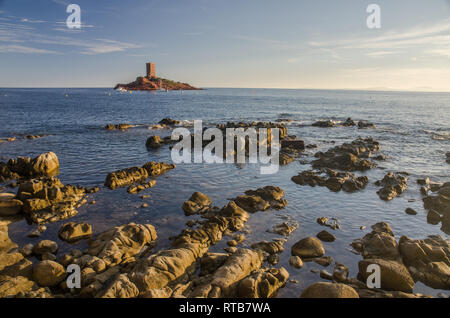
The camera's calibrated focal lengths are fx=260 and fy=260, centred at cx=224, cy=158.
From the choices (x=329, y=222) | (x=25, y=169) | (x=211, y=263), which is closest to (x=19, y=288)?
(x=211, y=263)

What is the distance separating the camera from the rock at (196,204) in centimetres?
1573

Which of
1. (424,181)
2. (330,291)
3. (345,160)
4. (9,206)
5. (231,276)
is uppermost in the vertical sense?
(345,160)

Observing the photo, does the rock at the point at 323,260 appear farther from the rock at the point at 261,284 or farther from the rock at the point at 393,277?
the rock at the point at 261,284

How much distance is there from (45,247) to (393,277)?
1419 cm

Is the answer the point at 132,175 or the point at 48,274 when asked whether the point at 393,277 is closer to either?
the point at 48,274

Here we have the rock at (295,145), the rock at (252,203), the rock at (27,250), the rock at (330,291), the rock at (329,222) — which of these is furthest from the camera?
the rock at (295,145)

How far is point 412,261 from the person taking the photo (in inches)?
427

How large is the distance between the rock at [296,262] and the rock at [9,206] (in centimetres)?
1534

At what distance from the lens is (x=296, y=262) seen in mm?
10938

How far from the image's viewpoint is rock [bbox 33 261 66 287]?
942cm

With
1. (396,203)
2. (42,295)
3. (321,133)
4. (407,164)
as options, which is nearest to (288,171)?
(396,203)

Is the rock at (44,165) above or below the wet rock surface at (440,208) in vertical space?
above

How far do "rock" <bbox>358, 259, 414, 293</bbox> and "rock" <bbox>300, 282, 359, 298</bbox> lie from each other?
2008 mm

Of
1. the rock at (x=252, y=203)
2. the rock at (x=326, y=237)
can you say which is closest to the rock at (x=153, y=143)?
the rock at (x=252, y=203)
